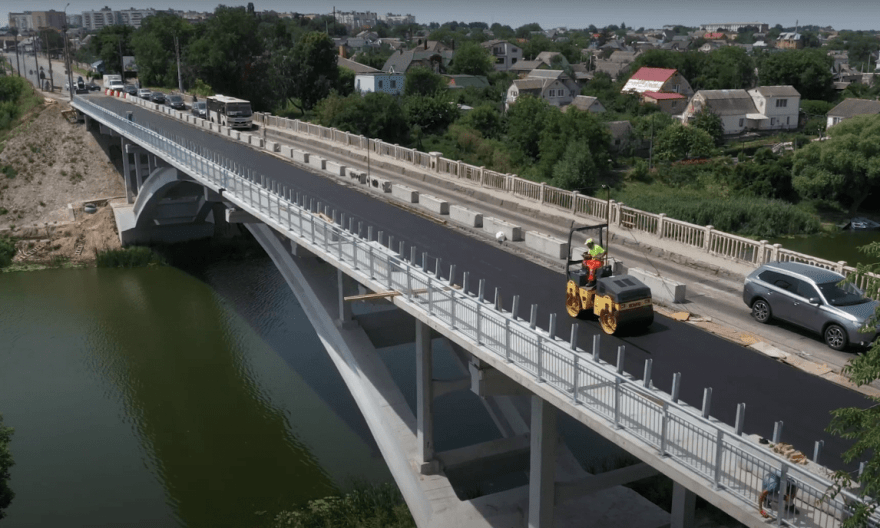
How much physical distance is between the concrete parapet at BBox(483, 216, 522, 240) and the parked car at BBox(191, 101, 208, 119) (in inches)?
1579

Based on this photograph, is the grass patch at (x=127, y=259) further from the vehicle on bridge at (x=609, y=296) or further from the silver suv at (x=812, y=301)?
the silver suv at (x=812, y=301)

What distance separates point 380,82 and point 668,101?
35.5 meters

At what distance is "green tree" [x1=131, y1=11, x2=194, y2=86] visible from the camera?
92.7 meters

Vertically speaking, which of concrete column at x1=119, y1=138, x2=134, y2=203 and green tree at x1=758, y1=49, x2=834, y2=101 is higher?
green tree at x1=758, y1=49, x2=834, y2=101

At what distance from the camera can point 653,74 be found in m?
111

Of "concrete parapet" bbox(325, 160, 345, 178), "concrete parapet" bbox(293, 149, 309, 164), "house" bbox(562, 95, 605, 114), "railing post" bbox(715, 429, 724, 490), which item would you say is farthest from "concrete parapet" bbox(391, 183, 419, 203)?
"house" bbox(562, 95, 605, 114)

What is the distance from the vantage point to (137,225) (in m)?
50.2

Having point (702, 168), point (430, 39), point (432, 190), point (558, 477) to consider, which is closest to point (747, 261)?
point (558, 477)

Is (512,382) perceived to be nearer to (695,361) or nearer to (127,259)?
(695,361)

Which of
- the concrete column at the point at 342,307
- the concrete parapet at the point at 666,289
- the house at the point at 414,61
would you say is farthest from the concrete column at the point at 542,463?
the house at the point at 414,61

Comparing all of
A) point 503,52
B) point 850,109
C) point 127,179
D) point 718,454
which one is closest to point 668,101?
point 850,109

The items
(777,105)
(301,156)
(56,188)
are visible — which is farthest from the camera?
(777,105)

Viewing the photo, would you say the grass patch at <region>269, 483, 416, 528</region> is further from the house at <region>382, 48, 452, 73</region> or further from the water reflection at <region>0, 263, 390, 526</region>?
the house at <region>382, 48, 452, 73</region>

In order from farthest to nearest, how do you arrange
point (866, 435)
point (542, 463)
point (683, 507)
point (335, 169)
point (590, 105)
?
point (590, 105) < point (335, 169) < point (683, 507) < point (542, 463) < point (866, 435)
